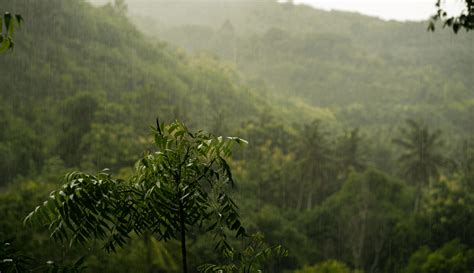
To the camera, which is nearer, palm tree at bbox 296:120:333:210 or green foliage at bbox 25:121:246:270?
green foliage at bbox 25:121:246:270

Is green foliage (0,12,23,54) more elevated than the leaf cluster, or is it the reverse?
green foliage (0,12,23,54)

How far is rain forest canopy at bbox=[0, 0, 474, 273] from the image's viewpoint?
8.28 ft

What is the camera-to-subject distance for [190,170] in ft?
8.33

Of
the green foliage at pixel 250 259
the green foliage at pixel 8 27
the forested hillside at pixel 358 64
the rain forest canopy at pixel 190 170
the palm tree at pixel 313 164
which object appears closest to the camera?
the green foliage at pixel 8 27

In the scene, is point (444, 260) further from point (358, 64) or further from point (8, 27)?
point (358, 64)

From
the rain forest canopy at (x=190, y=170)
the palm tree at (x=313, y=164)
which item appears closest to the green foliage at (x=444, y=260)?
the rain forest canopy at (x=190, y=170)

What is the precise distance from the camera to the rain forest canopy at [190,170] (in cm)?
252

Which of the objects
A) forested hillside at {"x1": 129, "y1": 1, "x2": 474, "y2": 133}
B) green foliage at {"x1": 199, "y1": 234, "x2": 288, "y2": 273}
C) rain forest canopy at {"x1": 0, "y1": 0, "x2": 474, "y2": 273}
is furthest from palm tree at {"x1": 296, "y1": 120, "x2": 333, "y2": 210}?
forested hillside at {"x1": 129, "y1": 1, "x2": 474, "y2": 133}

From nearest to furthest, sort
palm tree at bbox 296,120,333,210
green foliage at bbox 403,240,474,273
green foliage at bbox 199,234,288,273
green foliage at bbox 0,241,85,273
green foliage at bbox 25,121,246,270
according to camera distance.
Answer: green foliage at bbox 0,241,85,273 < green foliage at bbox 25,121,246,270 < green foliage at bbox 199,234,288,273 < green foliage at bbox 403,240,474,273 < palm tree at bbox 296,120,333,210

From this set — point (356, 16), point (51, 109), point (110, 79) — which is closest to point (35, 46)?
point (110, 79)

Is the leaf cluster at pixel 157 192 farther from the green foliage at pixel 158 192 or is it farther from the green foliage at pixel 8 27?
the green foliage at pixel 8 27

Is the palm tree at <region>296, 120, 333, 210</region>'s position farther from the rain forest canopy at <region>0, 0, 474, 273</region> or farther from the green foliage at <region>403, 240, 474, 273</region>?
the green foliage at <region>403, 240, 474, 273</region>

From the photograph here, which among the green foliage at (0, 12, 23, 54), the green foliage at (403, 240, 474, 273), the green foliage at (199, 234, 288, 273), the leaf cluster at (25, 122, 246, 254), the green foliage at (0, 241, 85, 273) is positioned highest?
the green foliage at (0, 12, 23, 54)

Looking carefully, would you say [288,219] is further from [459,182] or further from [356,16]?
[356,16]
